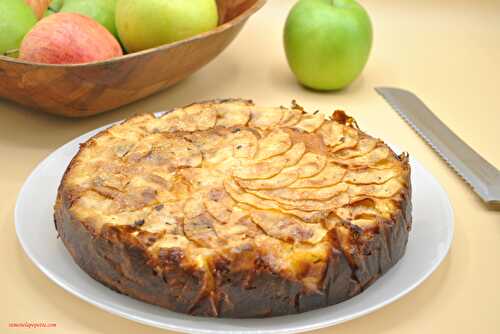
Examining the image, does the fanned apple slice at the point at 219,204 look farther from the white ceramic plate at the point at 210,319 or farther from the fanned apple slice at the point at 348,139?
the fanned apple slice at the point at 348,139

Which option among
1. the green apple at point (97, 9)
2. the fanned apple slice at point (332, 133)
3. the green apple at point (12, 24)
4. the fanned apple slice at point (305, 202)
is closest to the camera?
the fanned apple slice at point (305, 202)

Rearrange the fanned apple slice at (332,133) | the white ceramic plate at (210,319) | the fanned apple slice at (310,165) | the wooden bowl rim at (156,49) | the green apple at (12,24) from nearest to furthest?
the white ceramic plate at (210,319), the fanned apple slice at (310,165), the fanned apple slice at (332,133), the wooden bowl rim at (156,49), the green apple at (12,24)

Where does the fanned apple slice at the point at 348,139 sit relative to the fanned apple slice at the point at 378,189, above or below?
below

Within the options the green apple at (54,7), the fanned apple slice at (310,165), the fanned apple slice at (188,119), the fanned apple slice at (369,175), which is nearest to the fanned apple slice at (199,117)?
the fanned apple slice at (188,119)

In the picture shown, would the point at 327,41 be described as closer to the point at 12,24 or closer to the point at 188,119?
the point at 188,119

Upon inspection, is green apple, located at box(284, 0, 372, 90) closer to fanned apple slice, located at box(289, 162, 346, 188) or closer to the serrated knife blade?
the serrated knife blade

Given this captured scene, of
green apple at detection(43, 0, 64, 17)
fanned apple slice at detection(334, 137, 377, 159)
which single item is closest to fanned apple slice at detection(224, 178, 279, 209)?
fanned apple slice at detection(334, 137, 377, 159)
